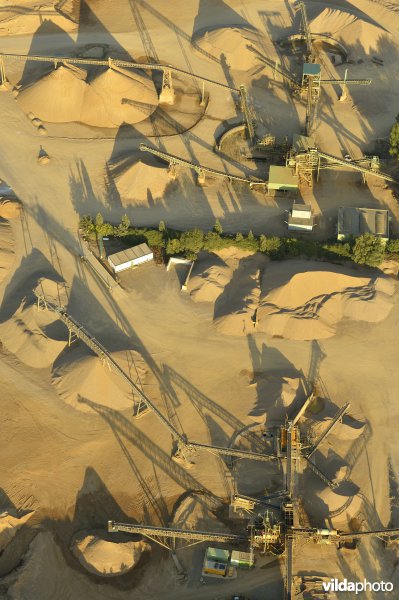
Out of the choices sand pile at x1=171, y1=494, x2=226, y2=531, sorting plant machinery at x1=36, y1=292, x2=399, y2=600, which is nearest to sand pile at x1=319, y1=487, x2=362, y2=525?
sorting plant machinery at x1=36, y1=292, x2=399, y2=600

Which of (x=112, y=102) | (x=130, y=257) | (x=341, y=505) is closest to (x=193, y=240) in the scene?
(x=130, y=257)

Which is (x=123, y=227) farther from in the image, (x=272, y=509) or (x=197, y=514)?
(x=272, y=509)

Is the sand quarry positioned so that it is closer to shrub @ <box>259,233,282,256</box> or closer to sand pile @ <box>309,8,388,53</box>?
sand pile @ <box>309,8,388,53</box>

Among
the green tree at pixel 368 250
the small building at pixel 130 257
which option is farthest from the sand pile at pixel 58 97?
the green tree at pixel 368 250

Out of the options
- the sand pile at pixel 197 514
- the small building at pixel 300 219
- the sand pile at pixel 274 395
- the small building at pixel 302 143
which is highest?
the small building at pixel 302 143

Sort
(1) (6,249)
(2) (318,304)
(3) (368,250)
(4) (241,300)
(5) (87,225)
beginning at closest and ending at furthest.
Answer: (2) (318,304) → (4) (241,300) → (3) (368,250) → (1) (6,249) → (5) (87,225)

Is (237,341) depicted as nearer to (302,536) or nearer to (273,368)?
(273,368)

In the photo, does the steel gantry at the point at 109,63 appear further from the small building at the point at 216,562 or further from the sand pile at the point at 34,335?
the small building at the point at 216,562
